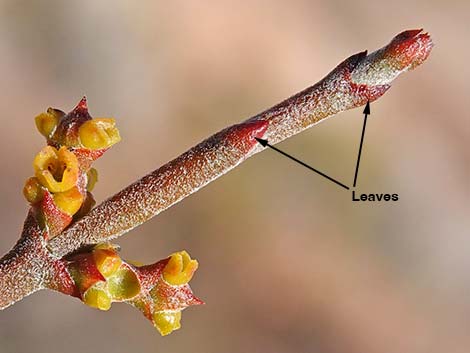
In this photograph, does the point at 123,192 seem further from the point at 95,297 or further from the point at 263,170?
the point at 263,170

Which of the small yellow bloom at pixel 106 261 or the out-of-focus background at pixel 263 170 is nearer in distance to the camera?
the small yellow bloom at pixel 106 261

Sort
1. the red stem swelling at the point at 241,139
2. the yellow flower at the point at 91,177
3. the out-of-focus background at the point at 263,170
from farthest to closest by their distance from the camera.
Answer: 1. the out-of-focus background at the point at 263,170
2. the yellow flower at the point at 91,177
3. the red stem swelling at the point at 241,139

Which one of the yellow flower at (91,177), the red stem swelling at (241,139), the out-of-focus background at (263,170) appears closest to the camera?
the red stem swelling at (241,139)

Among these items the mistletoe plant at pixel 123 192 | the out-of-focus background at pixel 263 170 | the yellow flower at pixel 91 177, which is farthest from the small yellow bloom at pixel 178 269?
the out-of-focus background at pixel 263 170

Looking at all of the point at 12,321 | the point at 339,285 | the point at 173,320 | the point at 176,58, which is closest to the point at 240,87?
the point at 176,58

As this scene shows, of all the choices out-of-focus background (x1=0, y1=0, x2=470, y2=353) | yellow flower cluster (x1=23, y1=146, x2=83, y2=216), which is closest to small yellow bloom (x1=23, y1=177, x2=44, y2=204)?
yellow flower cluster (x1=23, y1=146, x2=83, y2=216)

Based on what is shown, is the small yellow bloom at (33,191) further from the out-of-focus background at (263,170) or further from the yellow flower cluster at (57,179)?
the out-of-focus background at (263,170)

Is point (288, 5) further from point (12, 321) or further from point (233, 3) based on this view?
point (12, 321)
